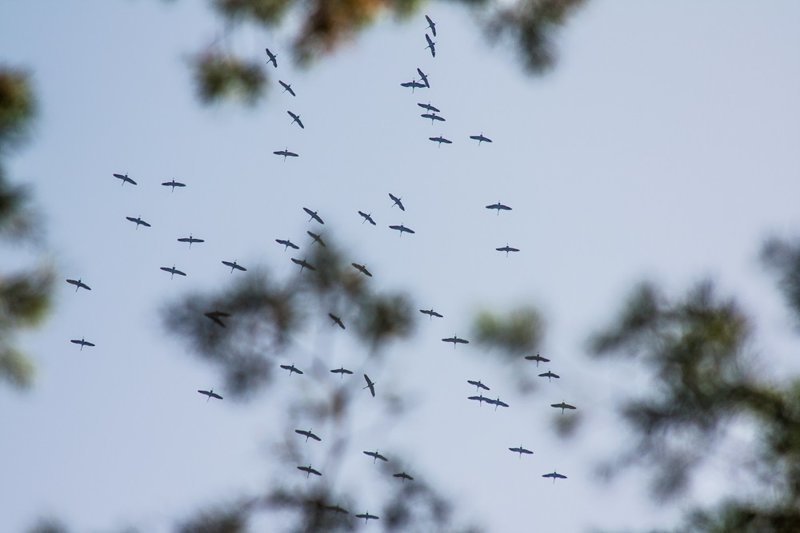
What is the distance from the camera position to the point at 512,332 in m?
4.88

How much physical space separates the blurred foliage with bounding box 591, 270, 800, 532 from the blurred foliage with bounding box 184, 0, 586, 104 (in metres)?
1.58

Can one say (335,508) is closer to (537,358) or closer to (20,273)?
(537,358)

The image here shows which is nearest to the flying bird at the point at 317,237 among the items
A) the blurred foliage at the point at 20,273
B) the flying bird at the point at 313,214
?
the flying bird at the point at 313,214

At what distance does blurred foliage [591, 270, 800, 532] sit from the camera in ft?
13.0

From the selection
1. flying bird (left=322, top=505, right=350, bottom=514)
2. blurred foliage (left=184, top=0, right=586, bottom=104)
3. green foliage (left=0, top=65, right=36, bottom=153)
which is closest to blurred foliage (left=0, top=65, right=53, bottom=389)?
green foliage (left=0, top=65, right=36, bottom=153)

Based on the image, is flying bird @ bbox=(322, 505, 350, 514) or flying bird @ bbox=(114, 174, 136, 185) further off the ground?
flying bird @ bbox=(114, 174, 136, 185)

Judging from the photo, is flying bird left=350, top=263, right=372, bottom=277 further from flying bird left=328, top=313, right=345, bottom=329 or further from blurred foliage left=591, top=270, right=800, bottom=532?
blurred foliage left=591, top=270, right=800, bottom=532

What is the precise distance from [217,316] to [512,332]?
Answer: 1.93 meters

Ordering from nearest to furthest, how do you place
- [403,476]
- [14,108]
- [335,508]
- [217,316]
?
[14,108]
[335,508]
[217,316]
[403,476]

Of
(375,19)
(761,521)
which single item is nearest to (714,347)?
(761,521)

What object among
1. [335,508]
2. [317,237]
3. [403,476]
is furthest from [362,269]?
[335,508]

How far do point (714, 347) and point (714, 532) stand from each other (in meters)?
0.99

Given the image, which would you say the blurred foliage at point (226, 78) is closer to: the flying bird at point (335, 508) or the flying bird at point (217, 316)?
the flying bird at point (217, 316)

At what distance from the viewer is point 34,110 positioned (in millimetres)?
2586
